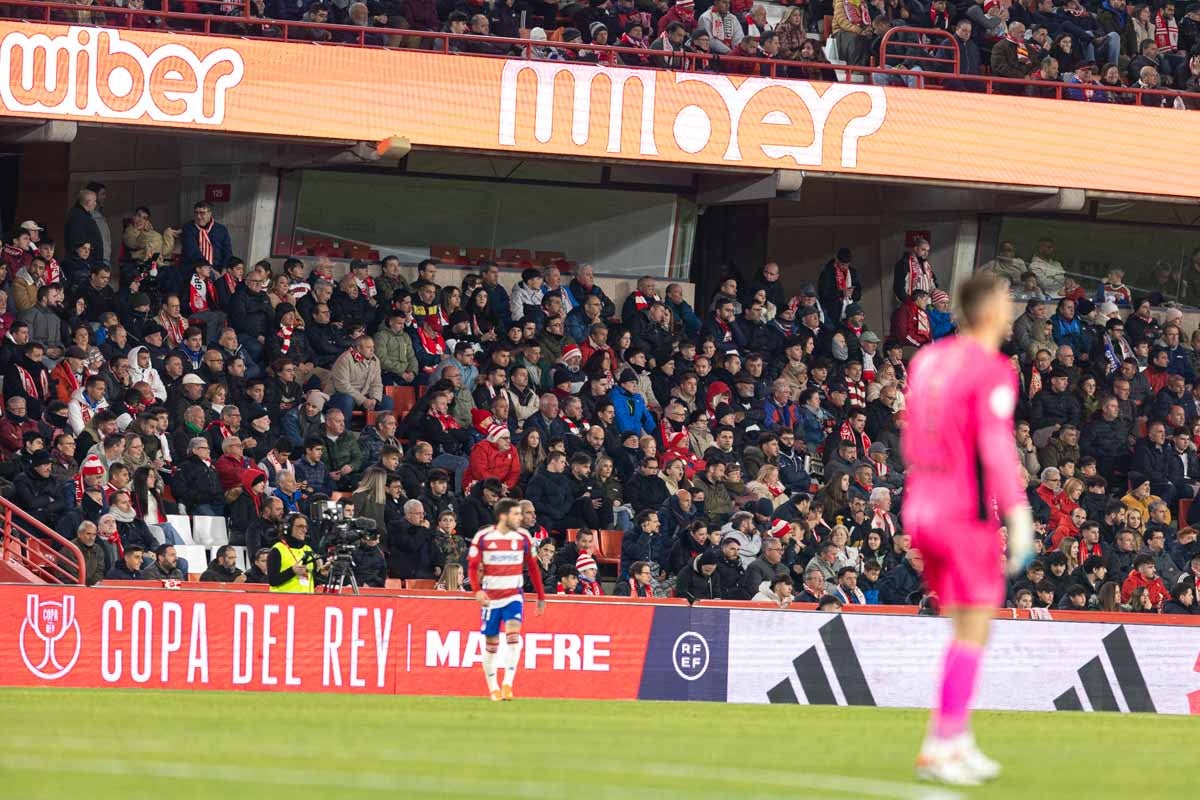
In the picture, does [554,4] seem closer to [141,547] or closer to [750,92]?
[750,92]

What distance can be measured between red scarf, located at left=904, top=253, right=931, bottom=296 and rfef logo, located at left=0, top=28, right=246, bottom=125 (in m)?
9.92

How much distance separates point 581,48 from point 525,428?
15.7ft

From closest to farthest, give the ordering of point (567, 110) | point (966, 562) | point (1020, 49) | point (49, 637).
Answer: point (966, 562) → point (49, 637) → point (567, 110) → point (1020, 49)

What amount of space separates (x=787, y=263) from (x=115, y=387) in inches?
513

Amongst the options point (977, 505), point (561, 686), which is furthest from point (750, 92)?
point (977, 505)

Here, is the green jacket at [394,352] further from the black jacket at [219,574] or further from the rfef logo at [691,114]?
the black jacket at [219,574]

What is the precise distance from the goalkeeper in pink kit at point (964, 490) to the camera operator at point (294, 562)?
1081 centimetres

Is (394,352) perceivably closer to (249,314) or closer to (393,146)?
(249,314)

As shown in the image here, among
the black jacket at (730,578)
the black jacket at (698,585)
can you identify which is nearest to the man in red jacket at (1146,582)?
the black jacket at (730,578)

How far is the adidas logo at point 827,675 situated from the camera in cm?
1839

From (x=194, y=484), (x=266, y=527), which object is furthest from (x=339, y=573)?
(x=194, y=484)

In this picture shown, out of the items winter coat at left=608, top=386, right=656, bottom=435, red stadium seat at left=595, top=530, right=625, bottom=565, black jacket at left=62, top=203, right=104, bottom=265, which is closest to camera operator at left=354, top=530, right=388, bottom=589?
red stadium seat at left=595, top=530, right=625, bottom=565

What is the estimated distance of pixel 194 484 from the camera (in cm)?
1969

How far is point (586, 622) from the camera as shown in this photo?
1830cm
